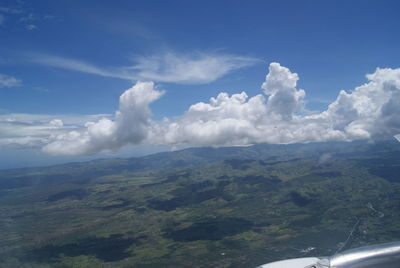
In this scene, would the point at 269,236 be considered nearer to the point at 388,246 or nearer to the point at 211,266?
the point at 211,266

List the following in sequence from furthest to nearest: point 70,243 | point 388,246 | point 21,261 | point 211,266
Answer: point 70,243 → point 21,261 → point 211,266 → point 388,246

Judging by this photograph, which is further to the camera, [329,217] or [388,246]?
[329,217]

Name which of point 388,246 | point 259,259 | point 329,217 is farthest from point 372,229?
point 388,246

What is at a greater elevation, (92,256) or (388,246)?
(388,246)

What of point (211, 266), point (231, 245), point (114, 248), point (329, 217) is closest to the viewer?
point (211, 266)

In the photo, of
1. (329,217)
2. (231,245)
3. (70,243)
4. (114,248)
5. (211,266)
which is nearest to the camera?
(211,266)

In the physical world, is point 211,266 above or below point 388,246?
below

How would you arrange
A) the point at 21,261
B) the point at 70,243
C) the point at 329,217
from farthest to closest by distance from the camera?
the point at 329,217 < the point at 70,243 < the point at 21,261

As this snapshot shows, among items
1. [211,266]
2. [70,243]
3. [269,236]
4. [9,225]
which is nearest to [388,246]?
[211,266]

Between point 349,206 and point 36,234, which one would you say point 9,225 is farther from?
point 349,206
